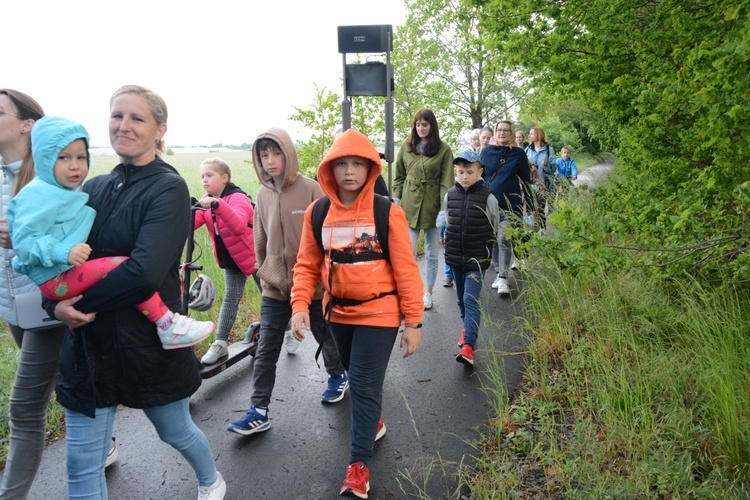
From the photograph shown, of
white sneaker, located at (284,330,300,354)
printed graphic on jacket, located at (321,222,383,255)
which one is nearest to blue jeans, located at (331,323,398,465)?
printed graphic on jacket, located at (321,222,383,255)

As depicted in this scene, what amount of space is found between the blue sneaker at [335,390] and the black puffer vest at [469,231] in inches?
61.0

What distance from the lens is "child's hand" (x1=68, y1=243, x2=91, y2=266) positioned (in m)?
2.08

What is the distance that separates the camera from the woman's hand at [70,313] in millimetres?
2121

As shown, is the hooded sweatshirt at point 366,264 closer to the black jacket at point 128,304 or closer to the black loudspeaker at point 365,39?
the black jacket at point 128,304

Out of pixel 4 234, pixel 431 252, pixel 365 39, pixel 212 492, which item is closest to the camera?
pixel 4 234

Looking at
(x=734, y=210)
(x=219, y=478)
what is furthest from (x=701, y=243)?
(x=219, y=478)

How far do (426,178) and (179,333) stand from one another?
4.57 metres

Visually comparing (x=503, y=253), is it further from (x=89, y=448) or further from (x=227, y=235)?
(x=89, y=448)

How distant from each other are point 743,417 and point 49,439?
4.36 metres

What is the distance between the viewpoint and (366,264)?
114 inches

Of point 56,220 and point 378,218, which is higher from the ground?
point 56,220

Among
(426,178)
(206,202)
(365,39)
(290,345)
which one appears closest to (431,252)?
(426,178)

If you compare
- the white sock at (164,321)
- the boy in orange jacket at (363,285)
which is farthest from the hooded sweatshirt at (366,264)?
the white sock at (164,321)

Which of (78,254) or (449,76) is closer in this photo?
(78,254)
